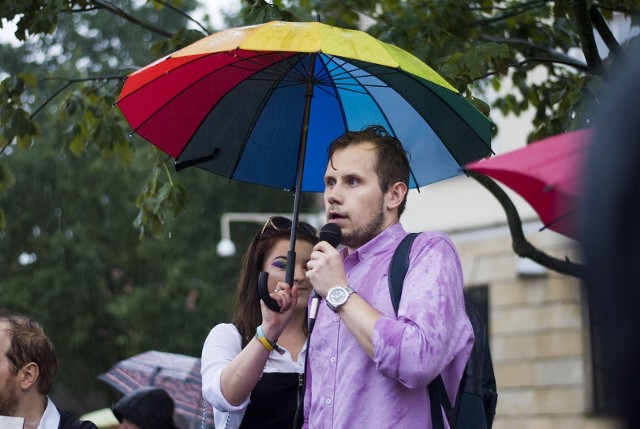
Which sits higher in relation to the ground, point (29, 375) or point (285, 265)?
point (285, 265)

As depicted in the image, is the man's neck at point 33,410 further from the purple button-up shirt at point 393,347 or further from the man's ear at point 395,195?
the man's ear at point 395,195

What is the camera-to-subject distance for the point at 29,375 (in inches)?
192

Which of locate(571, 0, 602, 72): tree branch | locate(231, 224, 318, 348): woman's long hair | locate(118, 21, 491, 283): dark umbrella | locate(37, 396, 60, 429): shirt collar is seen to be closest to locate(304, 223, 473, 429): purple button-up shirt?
locate(118, 21, 491, 283): dark umbrella

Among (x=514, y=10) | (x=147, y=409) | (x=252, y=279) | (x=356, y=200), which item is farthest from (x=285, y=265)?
(x=514, y=10)

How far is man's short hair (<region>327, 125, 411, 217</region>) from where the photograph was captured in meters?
3.87

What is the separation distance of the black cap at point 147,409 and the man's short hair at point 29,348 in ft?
4.41

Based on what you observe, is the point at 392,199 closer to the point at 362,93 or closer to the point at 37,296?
the point at 362,93

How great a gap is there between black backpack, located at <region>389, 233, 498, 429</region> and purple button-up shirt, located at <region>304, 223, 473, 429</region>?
0.03m

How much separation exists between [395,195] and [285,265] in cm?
83

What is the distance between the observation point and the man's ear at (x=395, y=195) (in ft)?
12.6

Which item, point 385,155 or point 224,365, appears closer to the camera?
point 385,155

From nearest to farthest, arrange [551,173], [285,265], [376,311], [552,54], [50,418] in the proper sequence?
1. [551,173]
2. [376,311]
3. [285,265]
4. [50,418]
5. [552,54]

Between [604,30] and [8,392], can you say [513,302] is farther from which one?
[8,392]

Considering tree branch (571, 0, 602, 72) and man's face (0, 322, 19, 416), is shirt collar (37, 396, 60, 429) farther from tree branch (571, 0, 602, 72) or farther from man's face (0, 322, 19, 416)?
tree branch (571, 0, 602, 72)
